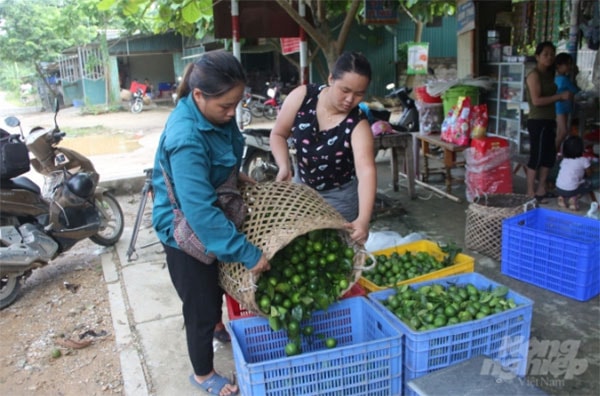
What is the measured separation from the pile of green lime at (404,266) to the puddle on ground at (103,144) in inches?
386

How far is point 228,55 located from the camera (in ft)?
6.40

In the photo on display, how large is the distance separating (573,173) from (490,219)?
1563 mm

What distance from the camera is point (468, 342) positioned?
7.26 feet

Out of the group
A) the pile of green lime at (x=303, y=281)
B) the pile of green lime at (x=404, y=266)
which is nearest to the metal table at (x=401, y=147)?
the pile of green lime at (x=404, y=266)

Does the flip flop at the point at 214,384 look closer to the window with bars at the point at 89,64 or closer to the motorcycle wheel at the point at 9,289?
the motorcycle wheel at the point at 9,289

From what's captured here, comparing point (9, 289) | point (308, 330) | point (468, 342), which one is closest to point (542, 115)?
point (468, 342)

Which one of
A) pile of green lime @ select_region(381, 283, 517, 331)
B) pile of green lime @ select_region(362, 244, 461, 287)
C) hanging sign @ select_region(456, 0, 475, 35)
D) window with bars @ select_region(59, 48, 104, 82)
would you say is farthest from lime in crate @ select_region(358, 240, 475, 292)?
window with bars @ select_region(59, 48, 104, 82)

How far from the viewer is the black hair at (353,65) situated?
239cm

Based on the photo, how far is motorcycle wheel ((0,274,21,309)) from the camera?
3.80 meters

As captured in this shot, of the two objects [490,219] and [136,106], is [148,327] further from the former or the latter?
[136,106]

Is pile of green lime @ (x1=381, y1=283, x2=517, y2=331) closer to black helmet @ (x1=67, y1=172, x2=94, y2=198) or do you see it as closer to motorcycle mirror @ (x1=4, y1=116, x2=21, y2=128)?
black helmet @ (x1=67, y1=172, x2=94, y2=198)

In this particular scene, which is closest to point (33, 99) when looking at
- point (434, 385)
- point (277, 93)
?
point (277, 93)

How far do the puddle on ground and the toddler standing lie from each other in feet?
30.7

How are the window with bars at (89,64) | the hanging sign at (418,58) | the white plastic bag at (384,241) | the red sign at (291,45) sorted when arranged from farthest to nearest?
1. the window with bars at (89,64)
2. the hanging sign at (418,58)
3. the red sign at (291,45)
4. the white plastic bag at (384,241)
